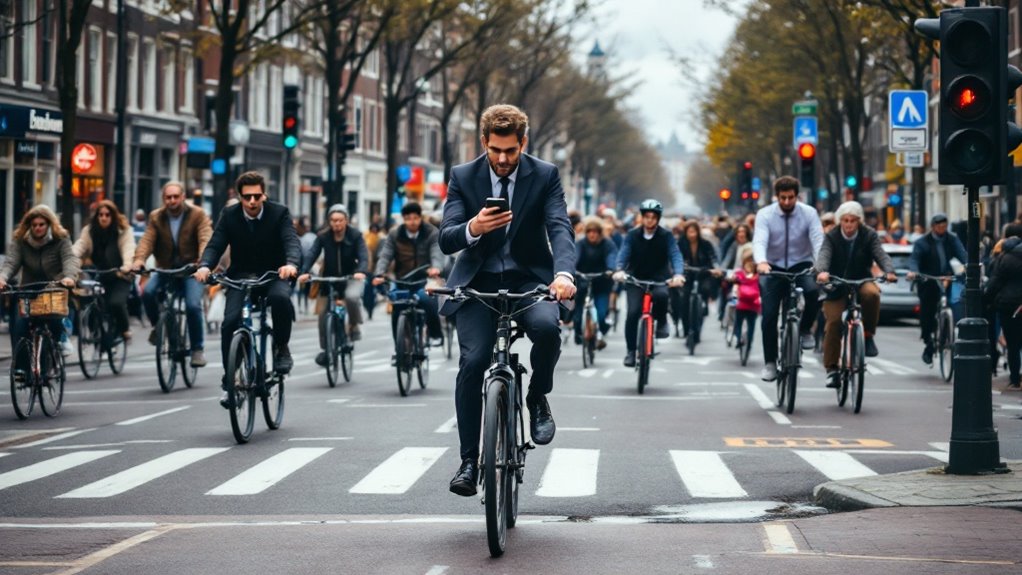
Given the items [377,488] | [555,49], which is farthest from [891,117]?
[555,49]

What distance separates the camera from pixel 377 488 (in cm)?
1051

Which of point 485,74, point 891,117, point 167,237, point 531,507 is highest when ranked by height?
point 485,74

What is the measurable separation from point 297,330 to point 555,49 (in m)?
34.8

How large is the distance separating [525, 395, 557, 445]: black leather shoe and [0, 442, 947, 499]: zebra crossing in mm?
1452

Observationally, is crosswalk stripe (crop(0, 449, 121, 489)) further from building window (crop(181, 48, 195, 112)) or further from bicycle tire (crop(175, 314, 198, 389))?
building window (crop(181, 48, 195, 112))

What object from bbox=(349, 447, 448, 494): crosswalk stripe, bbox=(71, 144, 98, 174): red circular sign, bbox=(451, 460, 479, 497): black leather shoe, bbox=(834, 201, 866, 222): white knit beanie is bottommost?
bbox=(349, 447, 448, 494): crosswalk stripe

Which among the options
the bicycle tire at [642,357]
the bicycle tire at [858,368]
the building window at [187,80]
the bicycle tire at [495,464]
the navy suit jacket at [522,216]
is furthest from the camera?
the building window at [187,80]

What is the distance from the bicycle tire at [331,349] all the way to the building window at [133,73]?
28.4 m

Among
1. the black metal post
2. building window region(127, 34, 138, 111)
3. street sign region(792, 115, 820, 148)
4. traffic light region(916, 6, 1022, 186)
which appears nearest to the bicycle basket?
traffic light region(916, 6, 1022, 186)

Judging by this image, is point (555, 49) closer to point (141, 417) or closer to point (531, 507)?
point (141, 417)

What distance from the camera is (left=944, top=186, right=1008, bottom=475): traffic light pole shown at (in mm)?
10500

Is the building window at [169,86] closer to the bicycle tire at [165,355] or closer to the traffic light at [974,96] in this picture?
the bicycle tire at [165,355]

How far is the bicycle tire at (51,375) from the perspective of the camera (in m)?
15.1

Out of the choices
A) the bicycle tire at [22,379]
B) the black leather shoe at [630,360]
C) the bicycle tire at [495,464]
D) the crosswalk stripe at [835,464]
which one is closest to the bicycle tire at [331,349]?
the black leather shoe at [630,360]
